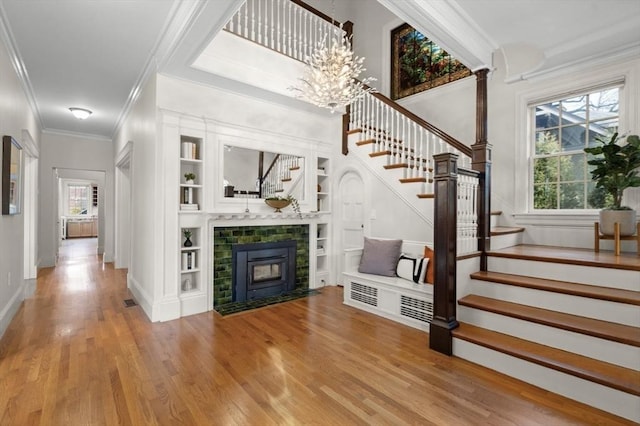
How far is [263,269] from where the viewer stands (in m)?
4.55

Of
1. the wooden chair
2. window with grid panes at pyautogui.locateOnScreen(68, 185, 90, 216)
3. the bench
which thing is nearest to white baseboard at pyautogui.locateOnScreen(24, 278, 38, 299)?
the bench

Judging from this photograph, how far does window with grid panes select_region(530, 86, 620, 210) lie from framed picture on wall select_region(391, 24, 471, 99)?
4.94 feet

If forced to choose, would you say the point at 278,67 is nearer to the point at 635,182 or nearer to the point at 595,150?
the point at 595,150

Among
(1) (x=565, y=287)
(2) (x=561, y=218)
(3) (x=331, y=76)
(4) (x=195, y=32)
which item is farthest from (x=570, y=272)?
(4) (x=195, y=32)

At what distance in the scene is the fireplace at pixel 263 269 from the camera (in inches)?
168

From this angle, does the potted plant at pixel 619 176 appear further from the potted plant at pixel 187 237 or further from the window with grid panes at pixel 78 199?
the window with grid panes at pixel 78 199

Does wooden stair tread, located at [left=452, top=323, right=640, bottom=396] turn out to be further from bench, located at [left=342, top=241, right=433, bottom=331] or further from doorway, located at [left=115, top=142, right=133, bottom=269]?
doorway, located at [left=115, top=142, right=133, bottom=269]

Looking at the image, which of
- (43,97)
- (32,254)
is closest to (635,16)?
(43,97)

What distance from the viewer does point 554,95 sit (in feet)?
13.7

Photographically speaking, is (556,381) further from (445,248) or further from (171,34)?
(171,34)

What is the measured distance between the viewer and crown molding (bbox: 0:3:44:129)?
9.53 ft

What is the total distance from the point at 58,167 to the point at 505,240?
8.84 metres

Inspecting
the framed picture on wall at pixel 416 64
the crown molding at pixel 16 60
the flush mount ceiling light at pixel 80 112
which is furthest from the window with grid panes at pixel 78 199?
the framed picture on wall at pixel 416 64

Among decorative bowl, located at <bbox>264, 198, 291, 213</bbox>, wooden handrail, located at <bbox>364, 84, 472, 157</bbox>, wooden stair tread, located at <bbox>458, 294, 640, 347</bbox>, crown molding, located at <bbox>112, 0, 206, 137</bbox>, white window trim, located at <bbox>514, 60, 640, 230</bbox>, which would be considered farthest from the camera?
decorative bowl, located at <bbox>264, 198, 291, 213</bbox>
